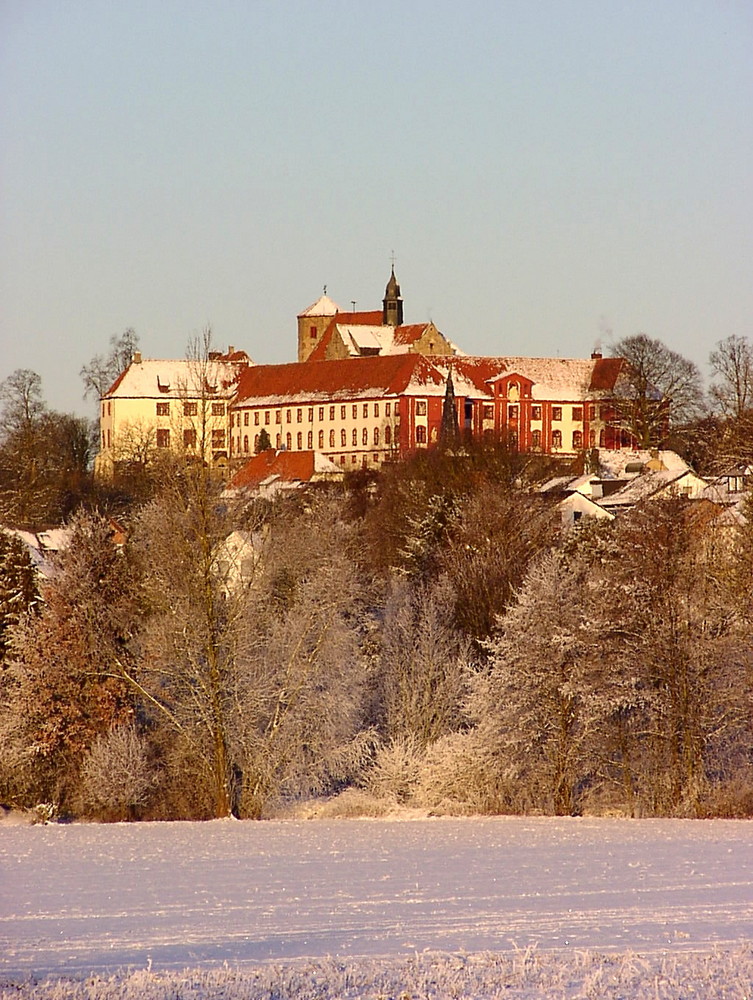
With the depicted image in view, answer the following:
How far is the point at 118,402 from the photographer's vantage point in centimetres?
13088

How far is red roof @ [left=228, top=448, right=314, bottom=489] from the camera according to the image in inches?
4528

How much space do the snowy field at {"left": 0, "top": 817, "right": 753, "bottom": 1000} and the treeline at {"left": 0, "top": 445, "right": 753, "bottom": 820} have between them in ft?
13.9

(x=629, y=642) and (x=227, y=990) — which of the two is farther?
(x=629, y=642)

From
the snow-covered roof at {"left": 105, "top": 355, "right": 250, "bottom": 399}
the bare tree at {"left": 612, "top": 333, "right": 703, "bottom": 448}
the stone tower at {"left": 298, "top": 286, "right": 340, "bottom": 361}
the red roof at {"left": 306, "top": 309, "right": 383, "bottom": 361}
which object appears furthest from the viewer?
the stone tower at {"left": 298, "top": 286, "right": 340, "bottom": 361}

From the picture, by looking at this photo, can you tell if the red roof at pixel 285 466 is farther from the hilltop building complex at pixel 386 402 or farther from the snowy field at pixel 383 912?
the snowy field at pixel 383 912

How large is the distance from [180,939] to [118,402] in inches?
4652

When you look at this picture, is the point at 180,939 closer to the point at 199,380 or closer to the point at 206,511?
the point at 206,511

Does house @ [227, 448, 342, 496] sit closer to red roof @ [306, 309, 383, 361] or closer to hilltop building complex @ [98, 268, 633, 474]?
hilltop building complex @ [98, 268, 633, 474]

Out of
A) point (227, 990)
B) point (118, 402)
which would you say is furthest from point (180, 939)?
point (118, 402)

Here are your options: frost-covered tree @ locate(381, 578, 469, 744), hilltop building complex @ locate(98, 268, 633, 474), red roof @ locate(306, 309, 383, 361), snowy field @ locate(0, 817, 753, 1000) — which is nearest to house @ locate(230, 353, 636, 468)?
hilltop building complex @ locate(98, 268, 633, 474)

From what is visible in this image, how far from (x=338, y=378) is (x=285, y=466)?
1521cm

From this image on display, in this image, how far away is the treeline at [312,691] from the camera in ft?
104

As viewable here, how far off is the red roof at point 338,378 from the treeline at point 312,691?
296 ft

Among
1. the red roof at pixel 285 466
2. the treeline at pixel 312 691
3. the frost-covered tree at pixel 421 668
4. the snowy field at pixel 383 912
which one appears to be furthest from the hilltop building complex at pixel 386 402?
the snowy field at pixel 383 912
